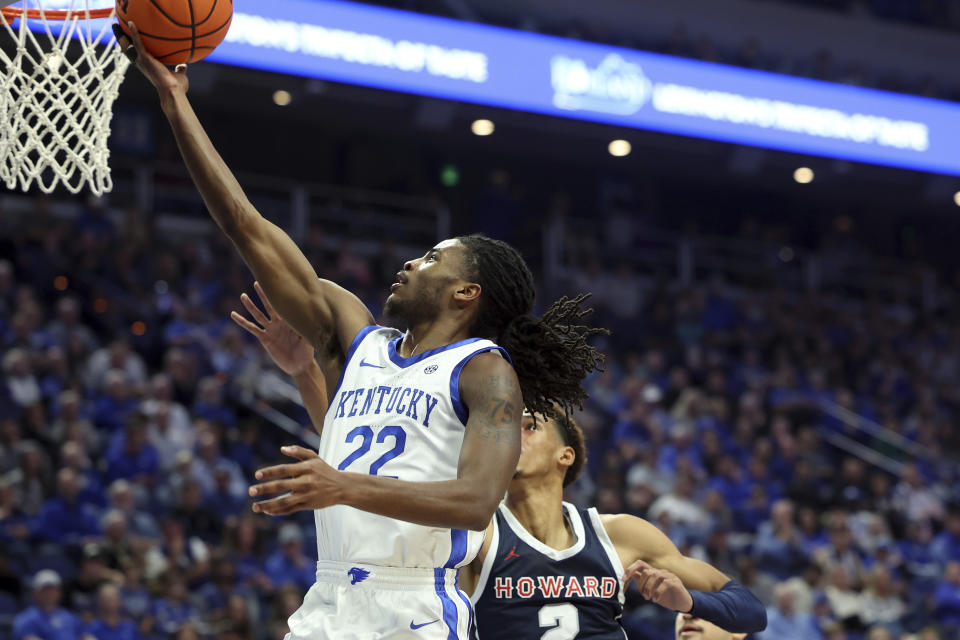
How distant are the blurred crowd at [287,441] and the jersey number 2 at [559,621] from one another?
366 cm

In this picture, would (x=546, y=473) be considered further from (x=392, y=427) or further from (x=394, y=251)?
(x=394, y=251)

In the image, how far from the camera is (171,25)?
10.4 ft

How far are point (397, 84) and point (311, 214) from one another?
1879 mm

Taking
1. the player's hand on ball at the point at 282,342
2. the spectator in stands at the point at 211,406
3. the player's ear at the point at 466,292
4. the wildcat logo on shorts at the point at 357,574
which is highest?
the spectator in stands at the point at 211,406

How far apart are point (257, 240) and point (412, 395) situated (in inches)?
21.2

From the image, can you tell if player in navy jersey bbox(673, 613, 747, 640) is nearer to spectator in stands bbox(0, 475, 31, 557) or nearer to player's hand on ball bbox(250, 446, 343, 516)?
player's hand on ball bbox(250, 446, 343, 516)

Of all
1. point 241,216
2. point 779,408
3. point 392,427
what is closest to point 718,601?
point 392,427

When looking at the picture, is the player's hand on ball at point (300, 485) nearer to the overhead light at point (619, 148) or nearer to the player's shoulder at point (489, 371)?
the player's shoulder at point (489, 371)

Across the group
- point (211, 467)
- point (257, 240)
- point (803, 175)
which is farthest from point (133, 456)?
point (803, 175)

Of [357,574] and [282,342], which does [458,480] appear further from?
[282,342]

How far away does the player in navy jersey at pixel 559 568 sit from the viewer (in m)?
3.51

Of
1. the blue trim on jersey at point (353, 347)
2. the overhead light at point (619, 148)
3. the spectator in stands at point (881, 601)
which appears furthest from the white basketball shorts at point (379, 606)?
the overhead light at point (619, 148)

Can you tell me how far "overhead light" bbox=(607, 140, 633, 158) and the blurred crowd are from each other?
156 cm

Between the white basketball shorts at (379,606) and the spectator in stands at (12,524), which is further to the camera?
the spectator in stands at (12,524)
